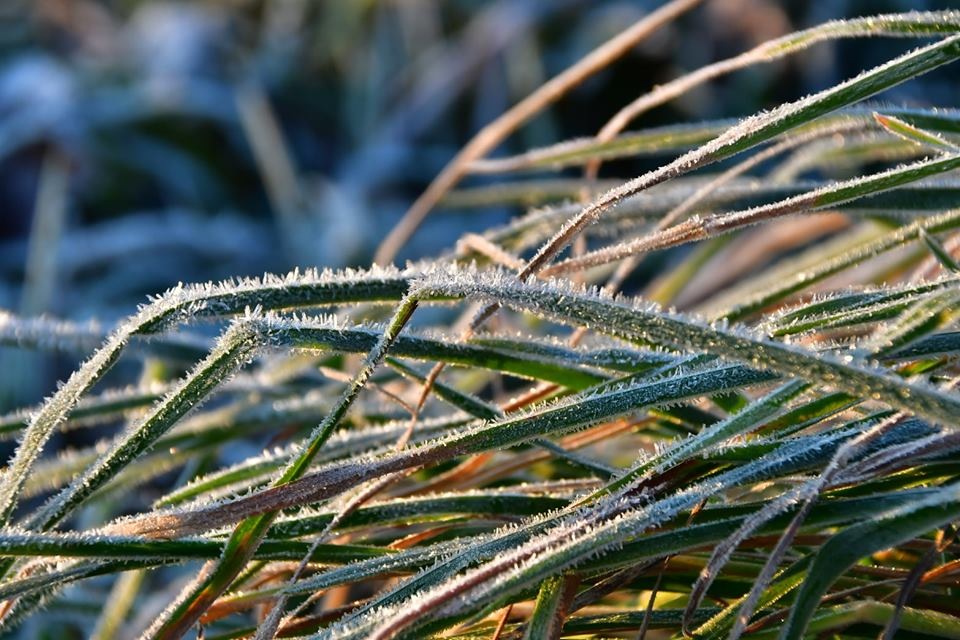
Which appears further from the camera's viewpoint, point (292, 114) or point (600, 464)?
point (292, 114)

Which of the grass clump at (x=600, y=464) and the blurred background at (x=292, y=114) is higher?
the blurred background at (x=292, y=114)

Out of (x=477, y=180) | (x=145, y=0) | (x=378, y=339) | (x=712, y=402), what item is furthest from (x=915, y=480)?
(x=145, y=0)

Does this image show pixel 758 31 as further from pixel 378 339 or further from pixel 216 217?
pixel 378 339

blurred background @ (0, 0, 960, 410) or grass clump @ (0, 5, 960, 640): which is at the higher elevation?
blurred background @ (0, 0, 960, 410)

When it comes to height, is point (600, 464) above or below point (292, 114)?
below

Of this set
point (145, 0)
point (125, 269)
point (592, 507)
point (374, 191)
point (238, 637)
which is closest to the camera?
point (592, 507)

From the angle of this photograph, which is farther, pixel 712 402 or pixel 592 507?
pixel 712 402

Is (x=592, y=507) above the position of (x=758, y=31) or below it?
below

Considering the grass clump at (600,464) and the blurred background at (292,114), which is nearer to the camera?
the grass clump at (600,464)
